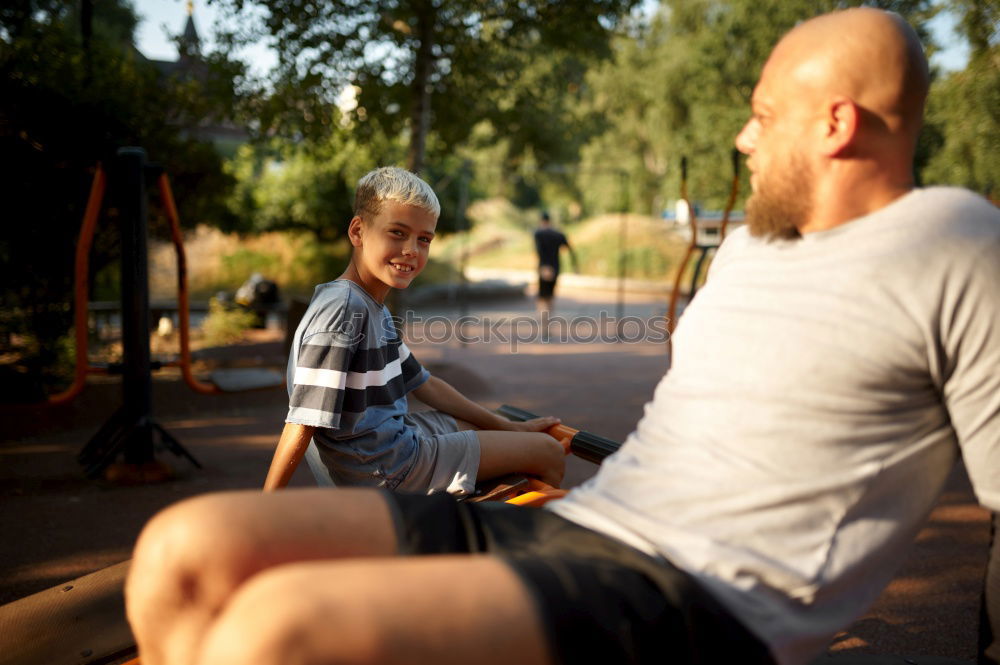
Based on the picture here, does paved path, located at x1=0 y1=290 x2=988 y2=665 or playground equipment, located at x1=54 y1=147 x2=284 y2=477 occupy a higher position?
playground equipment, located at x1=54 y1=147 x2=284 y2=477

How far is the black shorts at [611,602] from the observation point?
1014 millimetres

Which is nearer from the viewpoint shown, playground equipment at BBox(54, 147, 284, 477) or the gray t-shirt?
the gray t-shirt

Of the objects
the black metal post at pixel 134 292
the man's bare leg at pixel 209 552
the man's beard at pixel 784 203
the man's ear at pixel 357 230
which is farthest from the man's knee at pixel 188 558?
the black metal post at pixel 134 292

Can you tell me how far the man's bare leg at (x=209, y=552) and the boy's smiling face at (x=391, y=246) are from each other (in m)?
0.94

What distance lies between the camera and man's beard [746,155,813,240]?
4.11ft

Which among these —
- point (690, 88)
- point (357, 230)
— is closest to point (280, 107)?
point (357, 230)

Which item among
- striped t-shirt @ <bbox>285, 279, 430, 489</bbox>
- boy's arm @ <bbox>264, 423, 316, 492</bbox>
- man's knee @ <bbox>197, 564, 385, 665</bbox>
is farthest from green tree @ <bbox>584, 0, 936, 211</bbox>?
man's knee @ <bbox>197, 564, 385, 665</bbox>

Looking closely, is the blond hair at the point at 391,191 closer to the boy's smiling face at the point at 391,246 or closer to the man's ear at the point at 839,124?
the boy's smiling face at the point at 391,246

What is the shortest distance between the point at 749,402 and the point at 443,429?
4.06ft

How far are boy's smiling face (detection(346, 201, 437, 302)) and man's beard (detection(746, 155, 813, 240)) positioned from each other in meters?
0.97

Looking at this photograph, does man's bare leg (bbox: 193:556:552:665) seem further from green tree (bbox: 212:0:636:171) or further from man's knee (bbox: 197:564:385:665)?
green tree (bbox: 212:0:636:171)

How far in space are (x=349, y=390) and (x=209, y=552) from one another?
0.85m

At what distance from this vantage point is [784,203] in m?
1.28

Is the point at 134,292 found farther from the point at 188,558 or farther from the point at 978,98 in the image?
the point at 978,98
